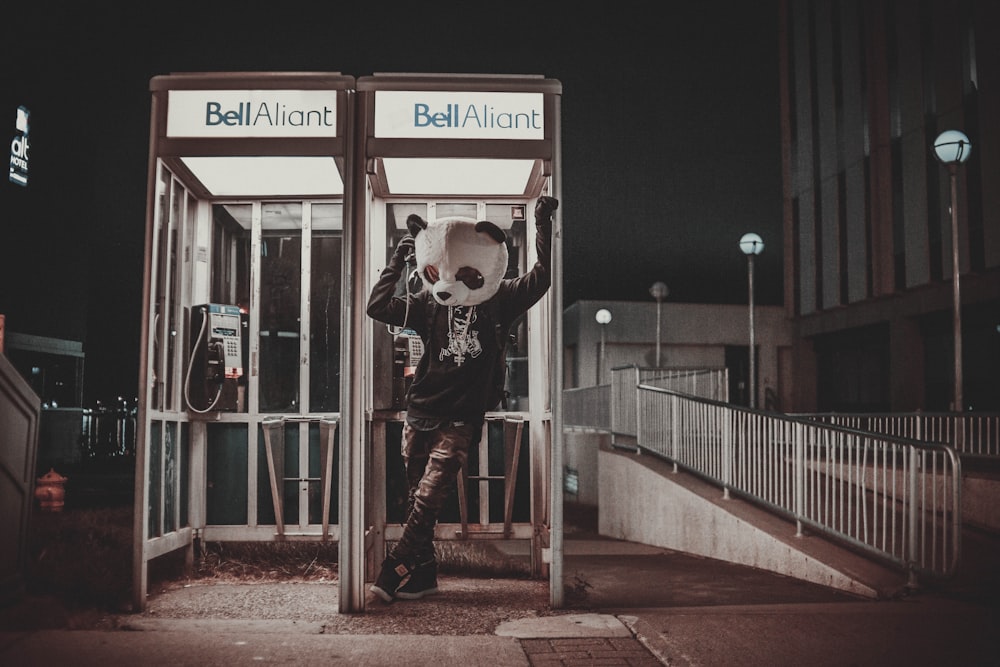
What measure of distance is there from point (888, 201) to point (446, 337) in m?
19.6

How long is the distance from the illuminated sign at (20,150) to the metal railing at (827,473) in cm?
2068

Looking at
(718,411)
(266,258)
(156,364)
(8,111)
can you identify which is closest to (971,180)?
(718,411)

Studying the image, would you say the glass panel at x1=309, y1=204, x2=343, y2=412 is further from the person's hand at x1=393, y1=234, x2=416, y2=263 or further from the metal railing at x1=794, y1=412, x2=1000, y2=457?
the metal railing at x1=794, y1=412, x2=1000, y2=457

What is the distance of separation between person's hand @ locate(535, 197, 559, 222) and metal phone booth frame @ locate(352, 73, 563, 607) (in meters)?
0.12

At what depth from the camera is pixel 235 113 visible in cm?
502

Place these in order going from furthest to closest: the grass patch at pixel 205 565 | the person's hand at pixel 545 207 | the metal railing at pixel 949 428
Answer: the metal railing at pixel 949 428 < the grass patch at pixel 205 565 < the person's hand at pixel 545 207

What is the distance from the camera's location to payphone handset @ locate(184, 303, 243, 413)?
6.02 m

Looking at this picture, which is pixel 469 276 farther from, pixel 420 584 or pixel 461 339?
pixel 420 584

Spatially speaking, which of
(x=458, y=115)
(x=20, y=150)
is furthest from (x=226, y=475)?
(x=20, y=150)

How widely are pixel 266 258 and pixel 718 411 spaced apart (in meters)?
5.43

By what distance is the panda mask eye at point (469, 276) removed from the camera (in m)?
4.88

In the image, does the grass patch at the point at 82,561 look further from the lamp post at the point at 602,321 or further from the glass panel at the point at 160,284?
the lamp post at the point at 602,321

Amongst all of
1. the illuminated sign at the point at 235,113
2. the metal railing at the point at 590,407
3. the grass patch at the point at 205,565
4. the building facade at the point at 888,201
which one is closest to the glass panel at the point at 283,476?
the grass patch at the point at 205,565

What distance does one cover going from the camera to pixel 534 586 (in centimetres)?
565
